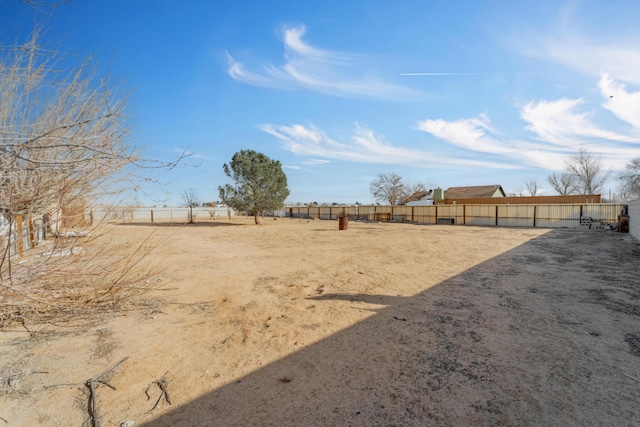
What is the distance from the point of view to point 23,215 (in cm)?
389

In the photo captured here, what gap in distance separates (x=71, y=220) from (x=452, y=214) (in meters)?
29.6

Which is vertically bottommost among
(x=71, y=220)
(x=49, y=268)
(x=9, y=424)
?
(x=9, y=424)

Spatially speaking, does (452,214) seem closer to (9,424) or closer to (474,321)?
(474,321)

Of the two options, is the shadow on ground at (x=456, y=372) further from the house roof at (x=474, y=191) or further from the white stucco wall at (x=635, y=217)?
the house roof at (x=474, y=191)

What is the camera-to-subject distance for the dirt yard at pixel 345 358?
98.3 inches

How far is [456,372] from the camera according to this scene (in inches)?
119

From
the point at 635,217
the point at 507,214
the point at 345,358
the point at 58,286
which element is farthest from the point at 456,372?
the point at 507,214

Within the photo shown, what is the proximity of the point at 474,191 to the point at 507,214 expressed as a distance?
21.1 meters

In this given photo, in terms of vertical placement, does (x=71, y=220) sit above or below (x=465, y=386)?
above

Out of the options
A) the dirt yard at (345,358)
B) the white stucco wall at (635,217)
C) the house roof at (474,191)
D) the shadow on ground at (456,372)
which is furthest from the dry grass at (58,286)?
the house roof at (474,191)

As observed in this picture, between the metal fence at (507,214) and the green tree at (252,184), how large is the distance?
1297 centimetres

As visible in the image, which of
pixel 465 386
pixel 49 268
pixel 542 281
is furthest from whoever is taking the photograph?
pixel 542 281

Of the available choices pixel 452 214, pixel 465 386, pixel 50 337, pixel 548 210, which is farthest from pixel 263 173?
pixel 465 386

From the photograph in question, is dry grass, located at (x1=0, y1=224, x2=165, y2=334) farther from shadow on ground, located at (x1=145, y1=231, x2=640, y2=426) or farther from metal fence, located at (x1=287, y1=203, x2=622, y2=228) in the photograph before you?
metal fence, located at (x1=287, y1=203, x2=622, y2=228)
